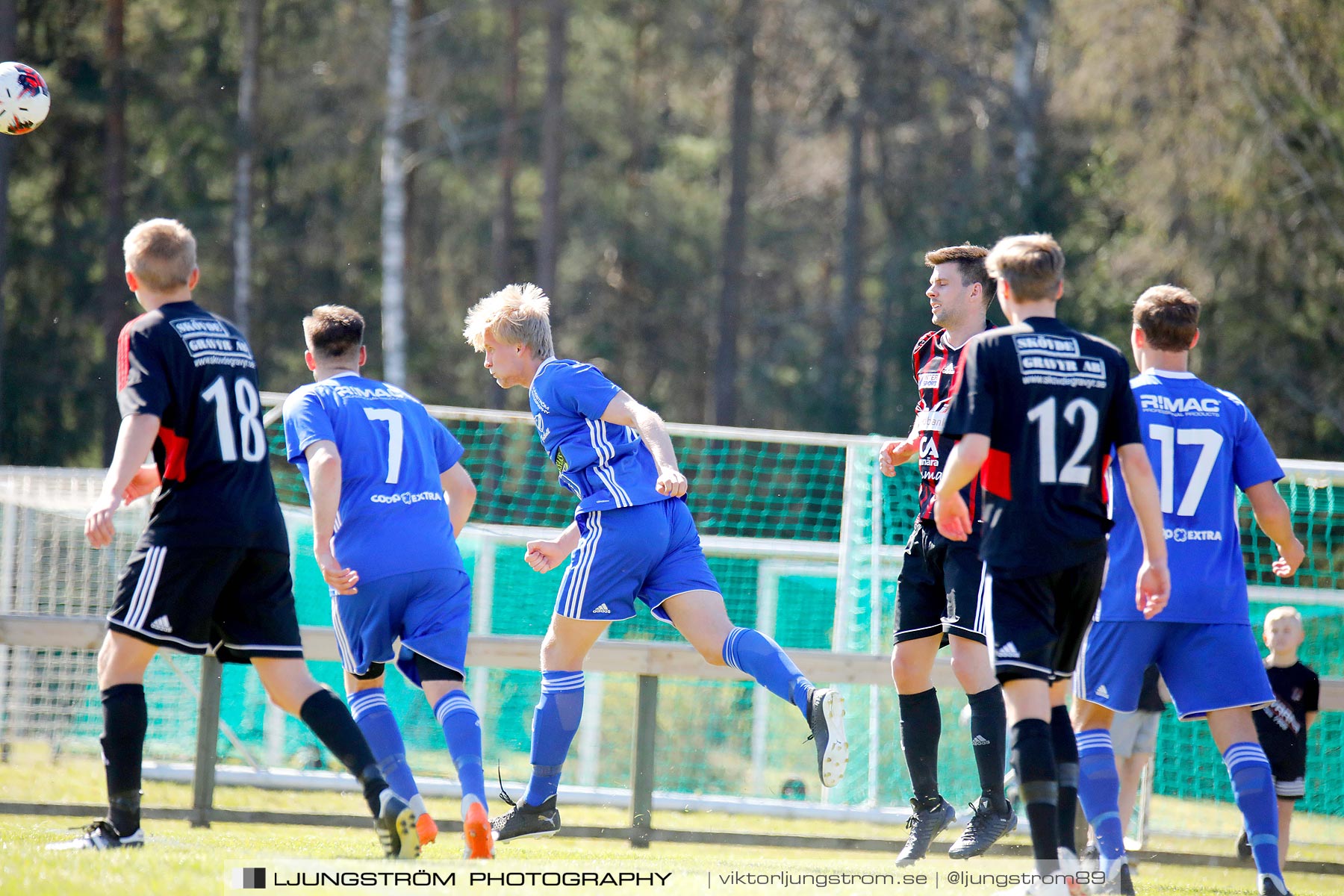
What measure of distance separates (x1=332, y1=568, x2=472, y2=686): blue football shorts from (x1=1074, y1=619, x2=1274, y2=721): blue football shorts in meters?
2.20

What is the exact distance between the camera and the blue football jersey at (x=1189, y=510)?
4.59 meters

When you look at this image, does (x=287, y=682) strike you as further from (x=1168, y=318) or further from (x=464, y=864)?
(x=1168, y=318)

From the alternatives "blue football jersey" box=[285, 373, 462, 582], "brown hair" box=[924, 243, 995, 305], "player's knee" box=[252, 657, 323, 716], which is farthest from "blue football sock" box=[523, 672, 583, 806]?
"brown hair" box=[924, 243, 995, 305]

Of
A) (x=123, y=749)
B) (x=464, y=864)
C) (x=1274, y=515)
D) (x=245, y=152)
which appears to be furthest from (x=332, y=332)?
(x=245, y=152)

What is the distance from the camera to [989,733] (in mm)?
5004

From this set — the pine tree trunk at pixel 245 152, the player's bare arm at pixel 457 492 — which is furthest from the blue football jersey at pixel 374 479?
the pine tree trunk at pixel 245 152

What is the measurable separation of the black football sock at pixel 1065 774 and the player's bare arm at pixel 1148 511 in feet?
1.55

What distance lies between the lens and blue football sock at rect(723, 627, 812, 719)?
4.84 m

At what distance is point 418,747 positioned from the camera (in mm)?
9945

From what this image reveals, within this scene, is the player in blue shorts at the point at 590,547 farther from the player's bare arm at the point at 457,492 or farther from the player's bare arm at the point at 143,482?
the player's bare arm at the point at 143,482

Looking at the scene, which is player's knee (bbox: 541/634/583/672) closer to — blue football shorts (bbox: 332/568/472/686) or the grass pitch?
blue football shorts (bbox: 332/568/472/686)

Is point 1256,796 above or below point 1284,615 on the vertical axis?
below

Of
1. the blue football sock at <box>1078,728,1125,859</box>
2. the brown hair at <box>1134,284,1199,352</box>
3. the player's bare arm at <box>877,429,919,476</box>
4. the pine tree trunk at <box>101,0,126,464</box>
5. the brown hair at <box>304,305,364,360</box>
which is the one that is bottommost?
the blue football sock at <box>1078,728,1125,859</box>

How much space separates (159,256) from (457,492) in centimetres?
145
